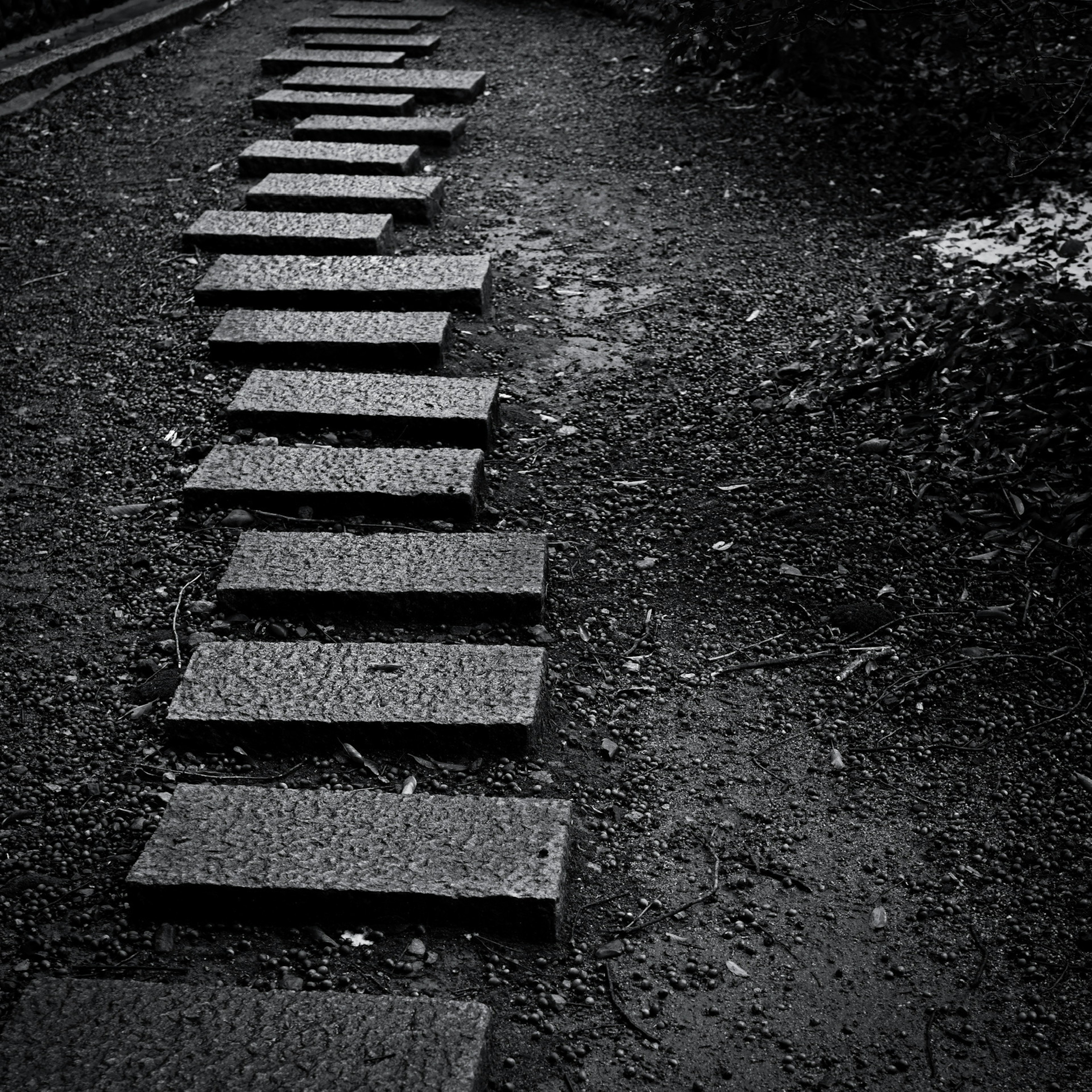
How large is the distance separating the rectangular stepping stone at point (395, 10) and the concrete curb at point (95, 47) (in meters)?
1.08

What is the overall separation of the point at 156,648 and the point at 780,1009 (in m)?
1.83

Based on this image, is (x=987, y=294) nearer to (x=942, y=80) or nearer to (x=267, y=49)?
(x=942, y=80)

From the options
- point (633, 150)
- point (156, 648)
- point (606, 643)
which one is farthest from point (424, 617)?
point (633, 150)

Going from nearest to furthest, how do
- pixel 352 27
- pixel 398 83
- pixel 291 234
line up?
1. pixel 291 234
2. pixel 398 83
3. pixel 352 27

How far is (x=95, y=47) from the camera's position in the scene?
24.5 ft

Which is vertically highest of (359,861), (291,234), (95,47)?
(95,47)

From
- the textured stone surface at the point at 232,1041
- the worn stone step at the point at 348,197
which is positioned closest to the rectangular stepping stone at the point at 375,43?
the worn stone step at the point at 348,197

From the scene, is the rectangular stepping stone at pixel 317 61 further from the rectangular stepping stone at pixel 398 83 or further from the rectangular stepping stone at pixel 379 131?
the rectangular stepping stone at pixel 379 131

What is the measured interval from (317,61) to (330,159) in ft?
7.09

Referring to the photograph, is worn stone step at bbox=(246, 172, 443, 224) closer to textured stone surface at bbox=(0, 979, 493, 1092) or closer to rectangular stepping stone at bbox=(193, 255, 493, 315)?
rectangular stepping stone at bbox=(193, 255, 493, 315)

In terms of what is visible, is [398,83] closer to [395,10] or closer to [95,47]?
[95,47]

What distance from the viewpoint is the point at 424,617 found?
310 centimetres

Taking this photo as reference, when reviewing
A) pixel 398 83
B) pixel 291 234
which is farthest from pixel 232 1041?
pixel 398 83

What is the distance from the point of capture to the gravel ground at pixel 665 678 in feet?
7.31
